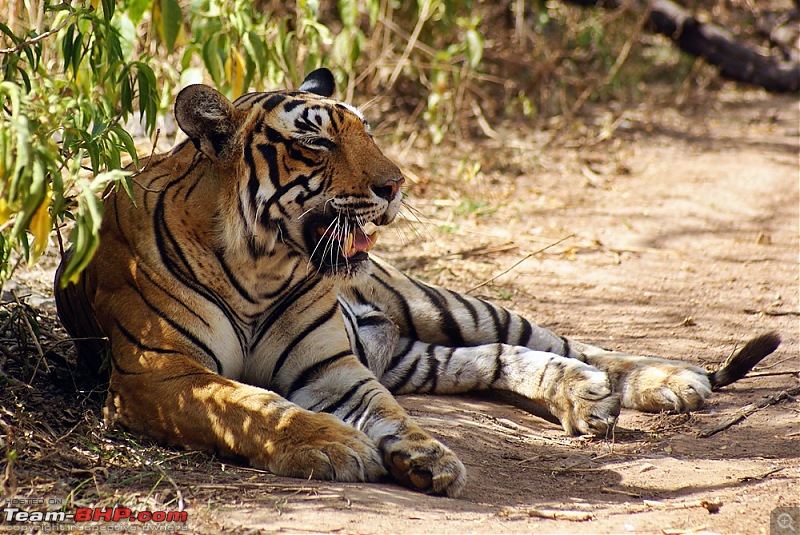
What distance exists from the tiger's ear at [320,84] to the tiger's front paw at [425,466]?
1416 mm

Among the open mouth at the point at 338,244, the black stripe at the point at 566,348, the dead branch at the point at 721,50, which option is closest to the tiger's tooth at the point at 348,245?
the open mouth at the point at 338,244

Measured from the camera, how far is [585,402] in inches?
Result: 132

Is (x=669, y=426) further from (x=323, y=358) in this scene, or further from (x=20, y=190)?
(x=20, y=190)

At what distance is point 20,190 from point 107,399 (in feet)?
3.52

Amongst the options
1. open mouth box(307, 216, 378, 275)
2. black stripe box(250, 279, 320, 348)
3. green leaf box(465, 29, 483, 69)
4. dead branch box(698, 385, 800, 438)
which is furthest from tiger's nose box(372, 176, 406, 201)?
green leaf box(465, 29, 483, 69)

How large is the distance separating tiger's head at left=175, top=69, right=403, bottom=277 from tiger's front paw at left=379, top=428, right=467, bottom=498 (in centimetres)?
73

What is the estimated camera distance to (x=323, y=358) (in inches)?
129

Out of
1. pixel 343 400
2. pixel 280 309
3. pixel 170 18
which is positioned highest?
pixel 170 18

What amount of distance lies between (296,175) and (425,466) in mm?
1035

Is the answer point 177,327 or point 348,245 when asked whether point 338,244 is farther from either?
point 177,327

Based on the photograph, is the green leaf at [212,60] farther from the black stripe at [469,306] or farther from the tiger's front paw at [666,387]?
the tiger's front paw at [666,387]

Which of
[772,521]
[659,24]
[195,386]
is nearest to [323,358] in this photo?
[195,386]

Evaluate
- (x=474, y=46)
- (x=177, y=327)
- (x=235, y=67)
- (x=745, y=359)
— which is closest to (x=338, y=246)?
(x=177, y=327)

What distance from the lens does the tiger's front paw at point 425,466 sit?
2.64 m
